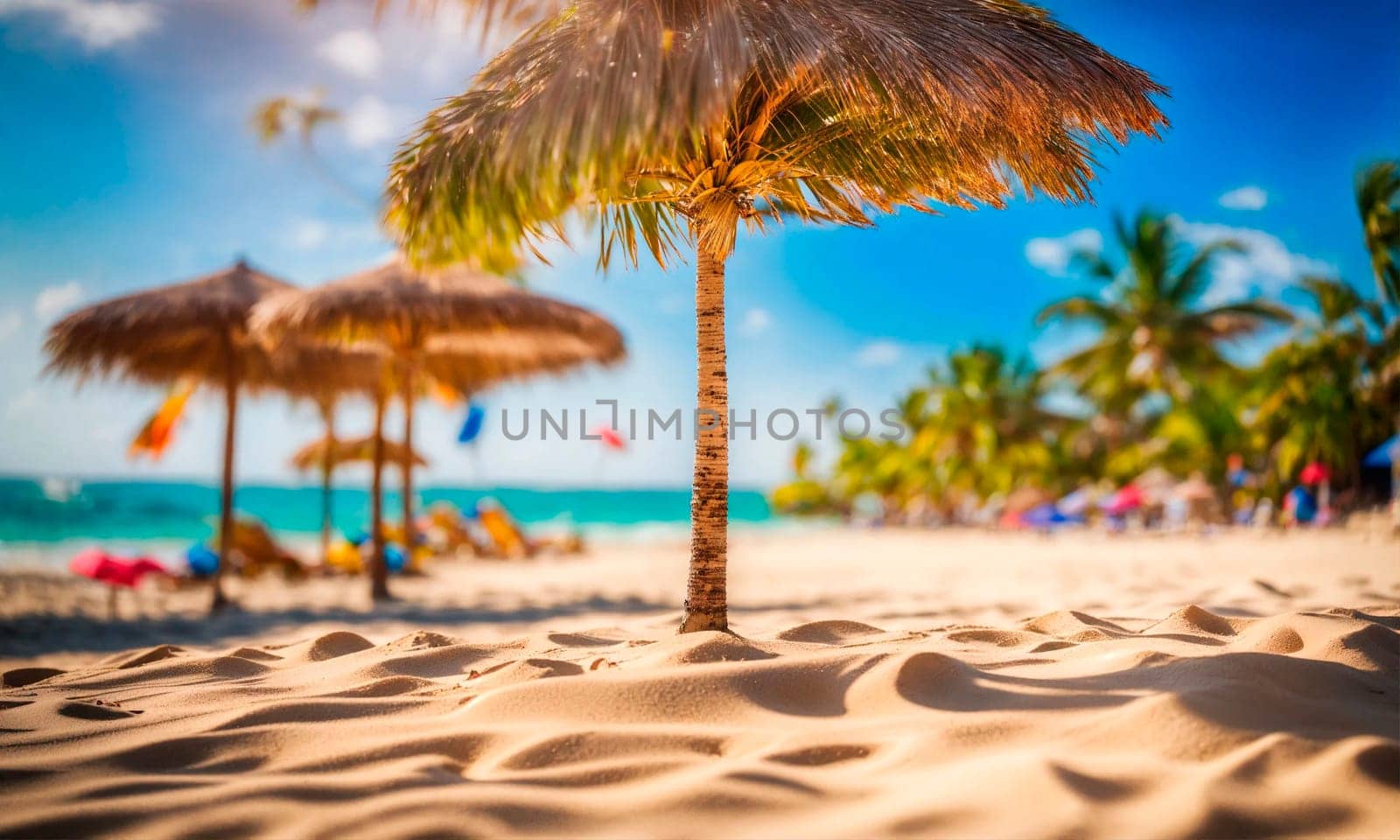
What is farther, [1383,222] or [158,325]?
[158,325]

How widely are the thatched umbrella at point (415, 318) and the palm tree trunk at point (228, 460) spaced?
25.2 inches

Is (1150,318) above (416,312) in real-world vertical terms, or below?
above

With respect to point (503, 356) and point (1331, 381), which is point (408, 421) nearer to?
point (503, 356)

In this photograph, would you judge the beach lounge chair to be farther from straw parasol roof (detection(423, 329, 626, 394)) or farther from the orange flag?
straw parasol roof (detection(423, 329, 626, 394))

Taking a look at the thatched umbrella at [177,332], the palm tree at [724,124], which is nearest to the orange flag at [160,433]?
the thatched umbrella at [177,332]

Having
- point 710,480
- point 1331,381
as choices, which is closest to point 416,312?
point 710,480

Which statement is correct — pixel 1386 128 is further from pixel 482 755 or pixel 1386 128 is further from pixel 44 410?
pixel 44 410

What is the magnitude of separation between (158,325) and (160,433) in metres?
4.22

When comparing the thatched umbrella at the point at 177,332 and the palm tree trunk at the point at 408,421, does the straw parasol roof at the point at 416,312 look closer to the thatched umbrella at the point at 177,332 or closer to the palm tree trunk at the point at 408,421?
the palm tree trunk at the point at 408,421

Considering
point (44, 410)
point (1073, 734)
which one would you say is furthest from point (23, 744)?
point (44, 410)

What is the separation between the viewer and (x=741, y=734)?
7.05 feet

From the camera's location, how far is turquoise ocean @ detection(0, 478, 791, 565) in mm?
22891

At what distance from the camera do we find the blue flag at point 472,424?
14.2m

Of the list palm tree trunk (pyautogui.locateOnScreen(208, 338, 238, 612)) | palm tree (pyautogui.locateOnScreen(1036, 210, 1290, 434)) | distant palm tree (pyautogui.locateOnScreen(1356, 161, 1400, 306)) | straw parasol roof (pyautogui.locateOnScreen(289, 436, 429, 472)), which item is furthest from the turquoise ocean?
distant palm tree (pyautogui.locateOnScreen(1356, 161, 1400, 306))
